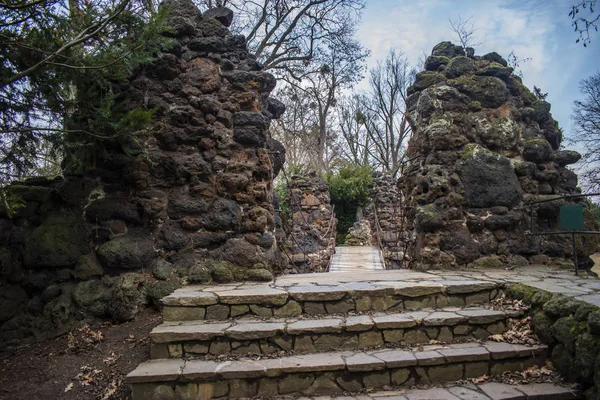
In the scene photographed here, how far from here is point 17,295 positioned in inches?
131

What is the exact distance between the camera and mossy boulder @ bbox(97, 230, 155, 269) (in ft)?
11.8

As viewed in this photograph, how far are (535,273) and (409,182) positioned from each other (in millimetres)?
1973

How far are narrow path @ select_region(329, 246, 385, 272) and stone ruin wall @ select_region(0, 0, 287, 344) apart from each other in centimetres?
401

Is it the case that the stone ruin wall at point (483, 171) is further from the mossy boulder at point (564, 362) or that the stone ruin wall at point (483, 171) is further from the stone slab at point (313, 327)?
the stone slab at point (313, 327)

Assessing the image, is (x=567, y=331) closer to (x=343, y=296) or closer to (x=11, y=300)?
(x=343, y=296)

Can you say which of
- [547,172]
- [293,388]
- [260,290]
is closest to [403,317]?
[293,388]

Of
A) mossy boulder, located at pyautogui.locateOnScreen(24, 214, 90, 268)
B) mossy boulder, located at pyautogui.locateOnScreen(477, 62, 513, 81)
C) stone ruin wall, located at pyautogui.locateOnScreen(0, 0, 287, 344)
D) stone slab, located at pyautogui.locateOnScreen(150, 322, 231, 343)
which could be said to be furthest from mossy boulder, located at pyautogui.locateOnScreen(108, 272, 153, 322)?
mossy boulder, located at pyautogui.locateOnScreen(477, 62, 513, 81)

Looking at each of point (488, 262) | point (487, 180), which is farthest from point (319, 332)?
point (487, 180)

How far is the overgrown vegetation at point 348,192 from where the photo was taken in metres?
14.3

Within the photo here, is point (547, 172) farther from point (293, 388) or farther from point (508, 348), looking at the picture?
point (293, 388)

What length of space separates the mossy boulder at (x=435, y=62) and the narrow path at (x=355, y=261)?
401cm

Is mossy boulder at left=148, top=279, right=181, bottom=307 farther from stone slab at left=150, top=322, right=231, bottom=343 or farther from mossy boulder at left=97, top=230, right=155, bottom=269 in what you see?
stone slab at left=150, top=322, right=231, bottom=343

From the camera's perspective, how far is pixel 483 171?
4.45m

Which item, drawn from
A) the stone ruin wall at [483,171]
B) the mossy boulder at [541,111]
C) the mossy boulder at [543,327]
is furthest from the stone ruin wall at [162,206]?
the mossy boulder at [541,111]
